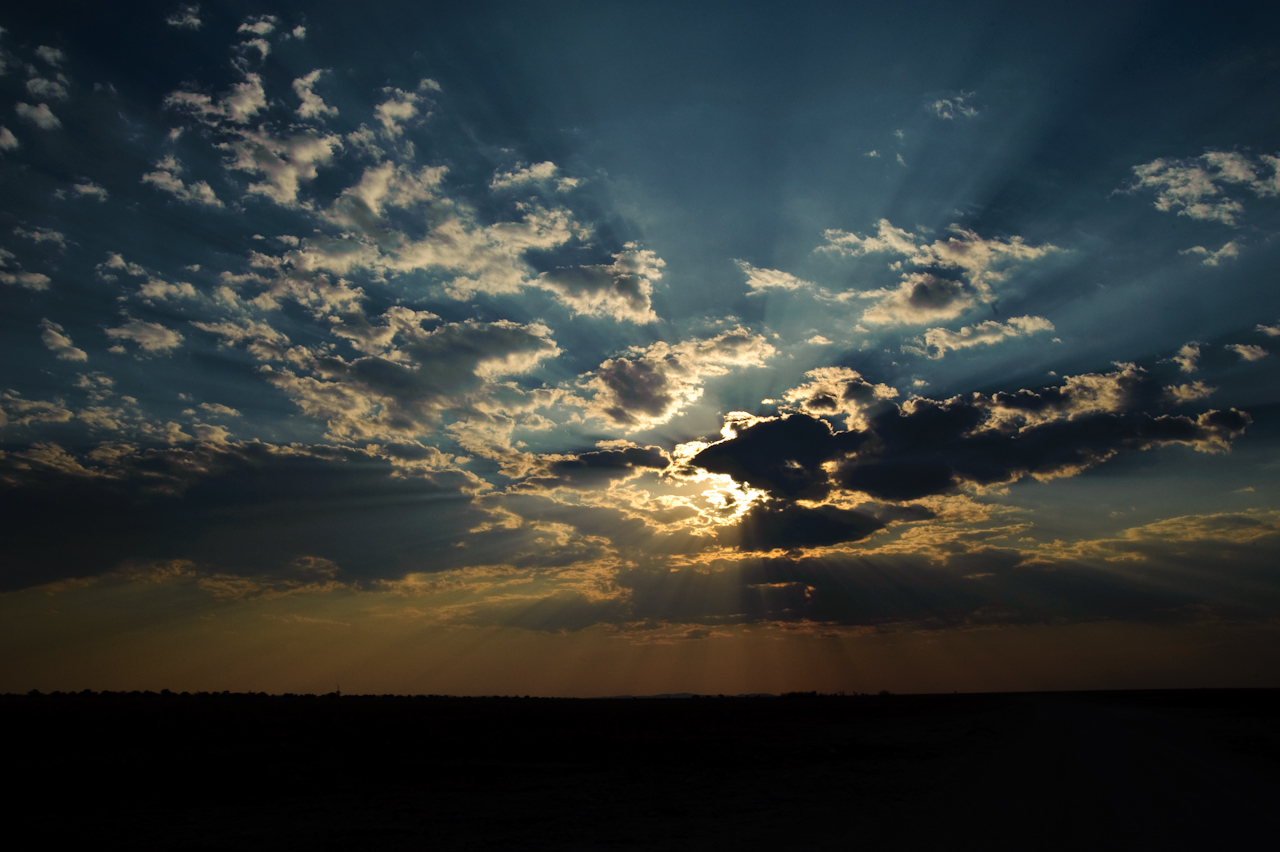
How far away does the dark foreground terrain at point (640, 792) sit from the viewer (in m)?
15.3

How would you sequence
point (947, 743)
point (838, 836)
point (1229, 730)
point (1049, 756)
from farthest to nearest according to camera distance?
point (1229, 730)
point (947, 743)
point (1049, 756)
point (838, 836)

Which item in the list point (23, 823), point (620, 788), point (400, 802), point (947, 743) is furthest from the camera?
point (947, 743)

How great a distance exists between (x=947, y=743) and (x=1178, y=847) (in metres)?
30.4

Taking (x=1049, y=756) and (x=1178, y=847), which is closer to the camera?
(x=1178, y=847)

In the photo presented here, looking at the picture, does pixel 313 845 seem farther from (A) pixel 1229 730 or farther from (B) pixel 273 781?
(A) pixel 1229 730

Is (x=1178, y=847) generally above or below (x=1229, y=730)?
above

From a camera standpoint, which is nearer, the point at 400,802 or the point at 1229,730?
the point at 400,802

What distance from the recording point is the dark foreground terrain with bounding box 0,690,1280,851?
15.3 m

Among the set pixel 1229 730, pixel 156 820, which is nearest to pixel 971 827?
pixel 156 820

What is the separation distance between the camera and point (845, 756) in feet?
113

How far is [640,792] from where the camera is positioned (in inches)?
916

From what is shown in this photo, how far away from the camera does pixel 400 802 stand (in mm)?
21016

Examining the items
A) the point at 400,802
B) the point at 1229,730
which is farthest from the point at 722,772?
the point at 1229,730

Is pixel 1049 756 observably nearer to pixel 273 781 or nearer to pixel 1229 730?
pixel 1229 730
